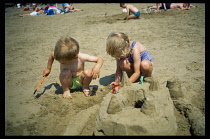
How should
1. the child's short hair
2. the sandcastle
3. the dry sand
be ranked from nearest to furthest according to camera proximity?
1. the sandcastle
2. the dry sand
3. the child's short hair

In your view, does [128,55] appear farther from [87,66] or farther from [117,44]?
[87,66]

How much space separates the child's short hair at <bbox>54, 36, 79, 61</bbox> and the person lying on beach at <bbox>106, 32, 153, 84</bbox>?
52 cm

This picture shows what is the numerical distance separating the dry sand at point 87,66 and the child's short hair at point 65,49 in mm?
650

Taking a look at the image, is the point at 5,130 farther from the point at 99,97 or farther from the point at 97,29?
the point at 97,29

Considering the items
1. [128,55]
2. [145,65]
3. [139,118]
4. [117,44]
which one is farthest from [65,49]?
[139,118]

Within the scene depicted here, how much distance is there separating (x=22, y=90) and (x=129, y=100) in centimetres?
192

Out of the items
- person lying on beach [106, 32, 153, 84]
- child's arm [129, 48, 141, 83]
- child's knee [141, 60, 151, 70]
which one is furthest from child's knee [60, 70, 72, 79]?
child's knee [141, 60, 151, 70]

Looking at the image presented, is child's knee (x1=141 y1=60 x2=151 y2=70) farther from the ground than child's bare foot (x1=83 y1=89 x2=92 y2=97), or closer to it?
farther from the ground

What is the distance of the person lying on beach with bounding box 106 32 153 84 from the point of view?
2.74 m

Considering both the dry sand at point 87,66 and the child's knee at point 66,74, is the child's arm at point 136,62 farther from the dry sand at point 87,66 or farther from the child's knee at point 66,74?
→ the child's knee at point 66,74

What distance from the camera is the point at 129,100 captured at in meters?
2.33

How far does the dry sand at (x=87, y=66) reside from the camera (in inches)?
90.9

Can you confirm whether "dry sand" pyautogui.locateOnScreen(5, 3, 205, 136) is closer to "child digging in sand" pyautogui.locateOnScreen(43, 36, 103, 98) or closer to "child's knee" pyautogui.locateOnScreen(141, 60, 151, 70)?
"child digging in sand" pyautogui.locateOnScreen(43, 36, 103, 98)

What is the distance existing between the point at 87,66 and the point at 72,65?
3.73ft
